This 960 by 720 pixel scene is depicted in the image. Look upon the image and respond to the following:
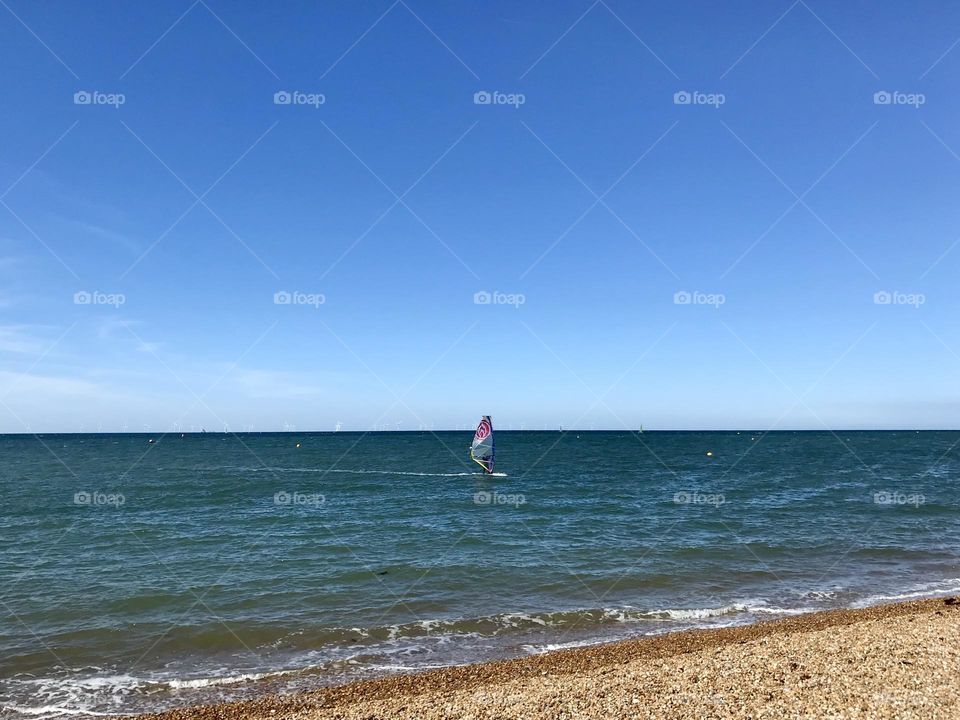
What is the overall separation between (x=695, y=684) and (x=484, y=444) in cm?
4896

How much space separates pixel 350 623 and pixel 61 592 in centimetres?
1133

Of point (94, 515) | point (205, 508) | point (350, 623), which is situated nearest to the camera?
point (350, 623)

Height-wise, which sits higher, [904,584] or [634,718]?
[634,718]

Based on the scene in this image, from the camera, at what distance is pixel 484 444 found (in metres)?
60.2

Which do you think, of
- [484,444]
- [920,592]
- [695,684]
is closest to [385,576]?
[695,684]

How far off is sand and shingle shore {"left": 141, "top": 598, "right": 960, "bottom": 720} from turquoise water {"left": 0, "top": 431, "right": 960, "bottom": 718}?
1331 mm

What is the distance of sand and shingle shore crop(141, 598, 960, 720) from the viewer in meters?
10.4

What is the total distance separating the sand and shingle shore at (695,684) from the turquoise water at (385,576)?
1331 millimetres

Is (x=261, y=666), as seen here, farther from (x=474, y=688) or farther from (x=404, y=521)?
(x=404, y=521)

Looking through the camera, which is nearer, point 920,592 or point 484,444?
point 920,592

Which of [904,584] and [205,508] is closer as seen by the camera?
[904,584]

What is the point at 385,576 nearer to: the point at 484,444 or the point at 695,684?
the point at 695,684

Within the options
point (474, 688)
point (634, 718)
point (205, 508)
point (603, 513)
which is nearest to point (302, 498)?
point (205, 508)

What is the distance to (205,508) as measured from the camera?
39.5 m
